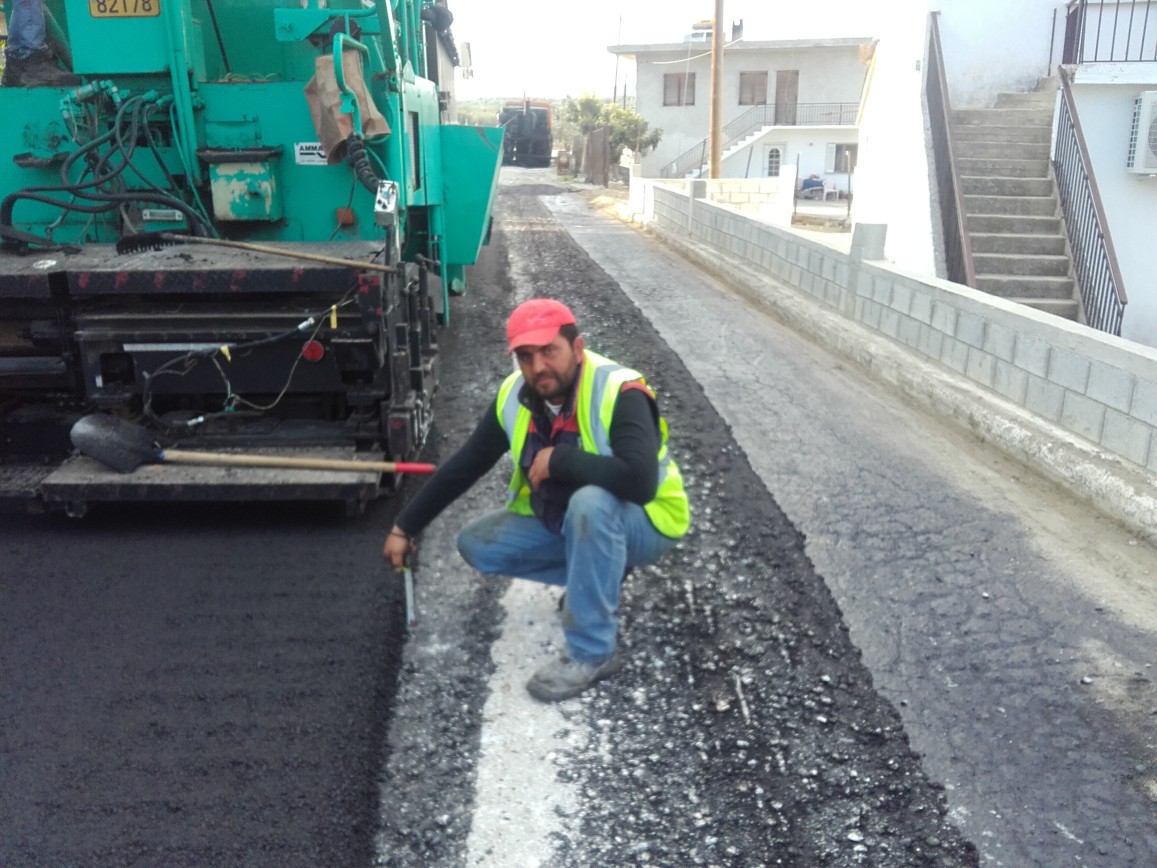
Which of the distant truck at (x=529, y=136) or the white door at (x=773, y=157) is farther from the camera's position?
the distant truck at (x=529, y=136)

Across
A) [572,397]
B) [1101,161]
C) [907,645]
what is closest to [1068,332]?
[907,645]

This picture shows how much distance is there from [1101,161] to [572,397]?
10.4 m

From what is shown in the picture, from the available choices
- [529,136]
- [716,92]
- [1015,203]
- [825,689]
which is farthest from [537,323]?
[529,136]

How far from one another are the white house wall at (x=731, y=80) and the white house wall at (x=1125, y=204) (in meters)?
26.0

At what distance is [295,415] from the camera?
5289 mm

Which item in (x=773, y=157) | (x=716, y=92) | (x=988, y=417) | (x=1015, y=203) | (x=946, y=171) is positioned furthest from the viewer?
(x=773, y=157)

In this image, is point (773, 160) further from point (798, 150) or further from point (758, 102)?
point (758, 102)

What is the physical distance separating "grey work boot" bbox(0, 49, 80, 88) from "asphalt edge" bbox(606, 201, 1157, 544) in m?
5.18

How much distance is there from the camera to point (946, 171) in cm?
1068

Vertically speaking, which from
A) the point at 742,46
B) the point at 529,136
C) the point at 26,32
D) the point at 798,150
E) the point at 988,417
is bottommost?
the point at 988,417

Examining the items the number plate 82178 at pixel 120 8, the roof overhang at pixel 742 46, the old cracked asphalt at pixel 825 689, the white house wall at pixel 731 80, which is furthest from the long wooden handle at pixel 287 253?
the roof overhang at pixel 742 46

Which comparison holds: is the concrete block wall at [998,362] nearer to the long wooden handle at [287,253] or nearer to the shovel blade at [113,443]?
the long wooden handle at [287,253]

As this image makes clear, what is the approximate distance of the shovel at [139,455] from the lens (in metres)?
4.51

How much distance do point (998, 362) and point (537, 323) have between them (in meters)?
3.93
